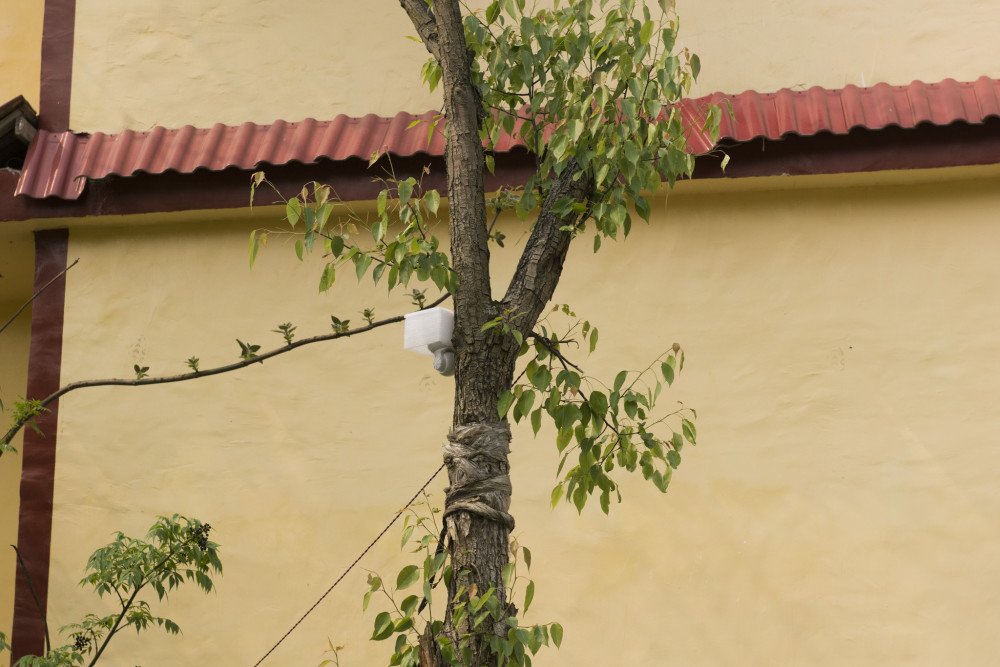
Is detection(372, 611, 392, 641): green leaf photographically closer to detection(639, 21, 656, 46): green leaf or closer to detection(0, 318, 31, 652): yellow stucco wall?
detection(639, 21, 656, 46): green leaf

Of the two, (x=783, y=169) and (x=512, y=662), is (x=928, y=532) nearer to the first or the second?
(x=783, y=169)

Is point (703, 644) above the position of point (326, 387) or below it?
below

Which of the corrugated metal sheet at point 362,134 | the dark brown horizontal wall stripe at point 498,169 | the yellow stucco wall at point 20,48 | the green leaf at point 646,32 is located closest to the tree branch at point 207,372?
the green leaf at point 646,32

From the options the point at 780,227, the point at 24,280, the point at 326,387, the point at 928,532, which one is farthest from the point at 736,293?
the point at 24,280

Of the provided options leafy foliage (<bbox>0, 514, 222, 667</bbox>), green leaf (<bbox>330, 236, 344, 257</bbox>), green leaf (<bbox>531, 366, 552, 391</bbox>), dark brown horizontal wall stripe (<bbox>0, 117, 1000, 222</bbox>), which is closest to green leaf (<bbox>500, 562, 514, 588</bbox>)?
green leaf (<bbox>531, 366, 552, 391</bbox>)

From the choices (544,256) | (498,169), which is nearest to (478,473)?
(544,256)

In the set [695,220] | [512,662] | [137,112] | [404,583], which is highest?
[137,112]

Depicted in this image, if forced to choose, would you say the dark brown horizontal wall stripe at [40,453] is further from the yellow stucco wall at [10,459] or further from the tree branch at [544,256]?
the tree branch at [544,256]

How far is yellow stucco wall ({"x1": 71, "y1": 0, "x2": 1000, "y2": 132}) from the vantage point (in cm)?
493

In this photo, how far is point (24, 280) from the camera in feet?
18.6

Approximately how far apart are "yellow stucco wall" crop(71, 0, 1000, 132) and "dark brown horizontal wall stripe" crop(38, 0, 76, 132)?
4 centimetres

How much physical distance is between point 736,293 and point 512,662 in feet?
8.53

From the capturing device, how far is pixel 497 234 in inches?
123

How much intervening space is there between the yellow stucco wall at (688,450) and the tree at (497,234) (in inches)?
67.5
